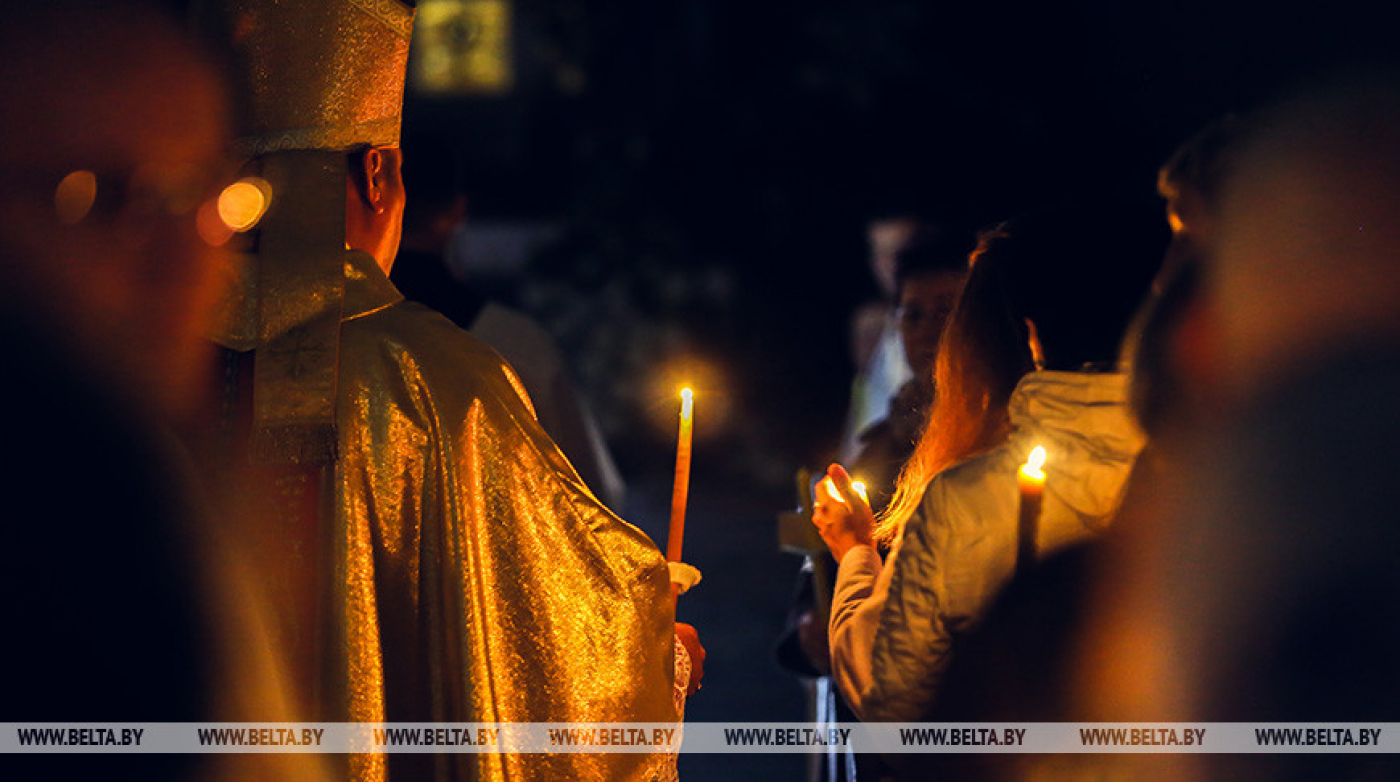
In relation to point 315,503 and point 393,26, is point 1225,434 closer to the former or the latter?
point 315,503

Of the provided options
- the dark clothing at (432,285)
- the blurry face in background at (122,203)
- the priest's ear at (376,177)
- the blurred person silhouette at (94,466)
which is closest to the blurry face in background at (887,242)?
the dark clothing at (432,285)

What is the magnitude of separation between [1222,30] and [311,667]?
1.57m

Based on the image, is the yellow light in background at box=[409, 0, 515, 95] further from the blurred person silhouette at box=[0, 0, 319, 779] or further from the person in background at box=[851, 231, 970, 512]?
the blurred person silhouette at box=[0, 0, 319, 779]

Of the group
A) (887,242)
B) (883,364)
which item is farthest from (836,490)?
(883,364)

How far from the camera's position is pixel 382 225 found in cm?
214

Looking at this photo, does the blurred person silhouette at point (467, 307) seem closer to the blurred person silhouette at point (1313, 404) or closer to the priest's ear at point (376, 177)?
the priest's ear at point (376, 177)

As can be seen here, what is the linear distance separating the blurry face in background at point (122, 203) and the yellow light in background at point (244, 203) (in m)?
0.03

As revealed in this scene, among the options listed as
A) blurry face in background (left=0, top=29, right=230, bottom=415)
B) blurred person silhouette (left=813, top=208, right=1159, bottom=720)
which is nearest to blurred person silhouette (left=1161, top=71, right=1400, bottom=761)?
blurred person silhouette (left=813, top=208, right=1159, bottom=720)

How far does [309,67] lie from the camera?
199 centimetres

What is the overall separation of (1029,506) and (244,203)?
1.26m

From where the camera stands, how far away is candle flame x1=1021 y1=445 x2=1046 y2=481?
69.6 inches

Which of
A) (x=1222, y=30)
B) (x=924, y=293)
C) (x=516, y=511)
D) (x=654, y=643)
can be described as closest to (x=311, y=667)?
(x=516, y=511)

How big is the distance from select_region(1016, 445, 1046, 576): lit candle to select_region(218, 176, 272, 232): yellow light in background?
47.8 inches

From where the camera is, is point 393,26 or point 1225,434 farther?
point 393,26
